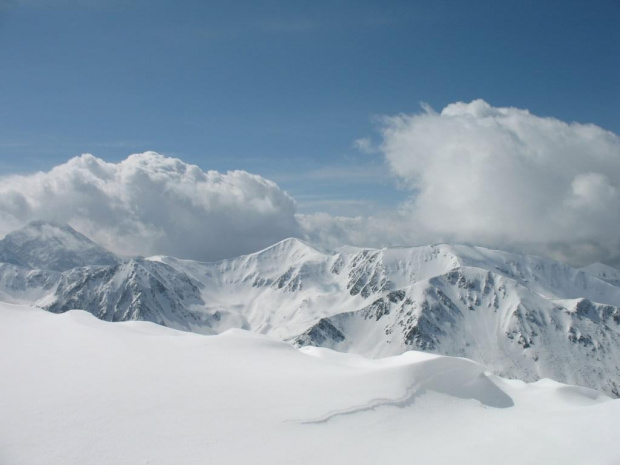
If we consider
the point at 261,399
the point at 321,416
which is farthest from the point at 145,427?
the point at 321,416

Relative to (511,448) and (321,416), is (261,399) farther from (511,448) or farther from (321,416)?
(511,448)

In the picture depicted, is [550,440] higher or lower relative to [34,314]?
lower

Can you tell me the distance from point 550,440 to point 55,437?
1901 centimetres

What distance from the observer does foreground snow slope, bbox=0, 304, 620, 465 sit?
55.4ft

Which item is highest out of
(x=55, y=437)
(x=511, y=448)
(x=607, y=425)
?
(x=607, y=425)

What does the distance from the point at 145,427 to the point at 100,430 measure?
1.58 metres

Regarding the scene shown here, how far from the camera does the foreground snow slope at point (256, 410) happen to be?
665 inches

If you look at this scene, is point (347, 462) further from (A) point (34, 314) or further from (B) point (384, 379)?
(A) point (34, 314)

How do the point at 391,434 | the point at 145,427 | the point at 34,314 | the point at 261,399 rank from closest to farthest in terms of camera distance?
1. the point at 145,427
2. the point at 391,434
3. the point at 261,399
4. the point at 34,314

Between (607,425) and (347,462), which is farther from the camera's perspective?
(607,425)

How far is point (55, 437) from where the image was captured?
54.6 ft

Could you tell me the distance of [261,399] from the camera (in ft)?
69.5

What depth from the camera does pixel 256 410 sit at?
792 inches

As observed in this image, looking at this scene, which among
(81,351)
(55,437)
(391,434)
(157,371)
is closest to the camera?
(55,437)
